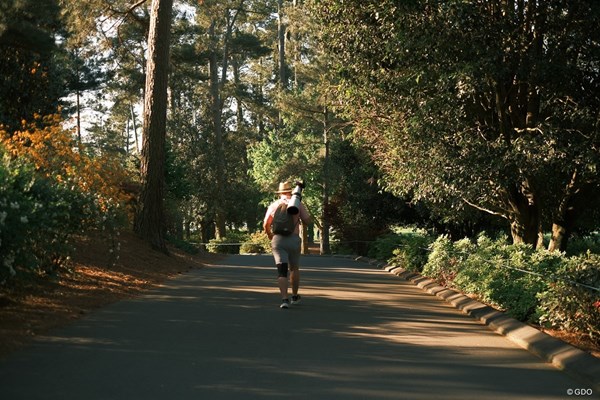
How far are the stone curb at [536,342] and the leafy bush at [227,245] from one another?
36.9 m

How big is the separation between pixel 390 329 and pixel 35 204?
4.74m

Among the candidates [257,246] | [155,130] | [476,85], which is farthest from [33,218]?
[257,246]

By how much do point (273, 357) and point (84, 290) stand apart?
6.57m

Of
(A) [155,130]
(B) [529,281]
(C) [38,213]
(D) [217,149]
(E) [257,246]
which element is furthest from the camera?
(D) [217,149]

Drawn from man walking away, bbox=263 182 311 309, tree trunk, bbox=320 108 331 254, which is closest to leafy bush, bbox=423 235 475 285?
man walking away, bbox=263 182 311 309

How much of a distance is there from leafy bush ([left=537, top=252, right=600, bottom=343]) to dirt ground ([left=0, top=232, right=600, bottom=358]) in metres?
0.17

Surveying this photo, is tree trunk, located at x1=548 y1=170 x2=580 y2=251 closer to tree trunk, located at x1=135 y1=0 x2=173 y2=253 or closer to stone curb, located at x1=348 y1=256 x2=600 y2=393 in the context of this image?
stone curb, located at x1=348 y1=256 x2=600 y2=393

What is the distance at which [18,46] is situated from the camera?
2462 centimetres

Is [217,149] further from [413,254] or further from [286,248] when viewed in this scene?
[286,248]

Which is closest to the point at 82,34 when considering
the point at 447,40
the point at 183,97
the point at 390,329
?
the point at 447,40

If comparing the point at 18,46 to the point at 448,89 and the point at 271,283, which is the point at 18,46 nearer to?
the point at 271,283

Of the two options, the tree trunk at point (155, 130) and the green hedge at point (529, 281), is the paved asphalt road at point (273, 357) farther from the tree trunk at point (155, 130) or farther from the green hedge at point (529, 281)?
the tree trunk at point (155, 130)

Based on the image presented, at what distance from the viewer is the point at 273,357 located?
840 centimetres

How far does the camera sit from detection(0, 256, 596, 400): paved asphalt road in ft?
22.5
